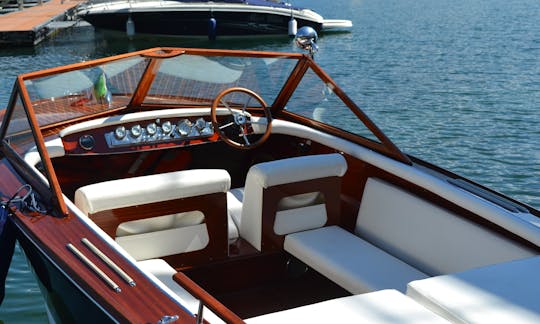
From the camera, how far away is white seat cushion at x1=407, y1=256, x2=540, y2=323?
83.2 inches

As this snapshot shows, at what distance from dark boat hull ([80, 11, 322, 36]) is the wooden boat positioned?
1488 cm

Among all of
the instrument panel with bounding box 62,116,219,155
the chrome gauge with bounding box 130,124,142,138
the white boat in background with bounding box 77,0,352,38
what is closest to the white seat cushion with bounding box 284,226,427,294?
the instrument panel with bounding box 62,116,219,155

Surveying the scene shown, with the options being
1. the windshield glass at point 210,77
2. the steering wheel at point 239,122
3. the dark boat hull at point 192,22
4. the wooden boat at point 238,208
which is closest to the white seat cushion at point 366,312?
the wooden boat at point 238,208

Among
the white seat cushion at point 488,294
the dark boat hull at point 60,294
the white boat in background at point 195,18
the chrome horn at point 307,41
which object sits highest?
the chrome horn at point 307,41

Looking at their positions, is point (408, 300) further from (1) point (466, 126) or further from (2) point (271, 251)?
Answer: (1) point (466, 126)

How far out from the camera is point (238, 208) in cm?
386

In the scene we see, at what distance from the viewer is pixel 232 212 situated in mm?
3807

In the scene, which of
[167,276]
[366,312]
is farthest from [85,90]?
[366,312]

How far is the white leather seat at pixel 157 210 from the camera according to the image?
3070 millimetres

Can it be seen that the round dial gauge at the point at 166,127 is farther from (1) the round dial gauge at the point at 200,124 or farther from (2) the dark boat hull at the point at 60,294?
(2) the dark boat hull at the point at 60,294

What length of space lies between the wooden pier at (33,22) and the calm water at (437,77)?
269 millimetres

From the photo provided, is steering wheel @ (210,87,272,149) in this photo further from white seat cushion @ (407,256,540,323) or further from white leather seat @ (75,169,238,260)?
white seat cushion @ (407,256,540,323)

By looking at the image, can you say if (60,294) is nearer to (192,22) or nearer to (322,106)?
(322,106)

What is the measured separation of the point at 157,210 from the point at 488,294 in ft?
5.20
